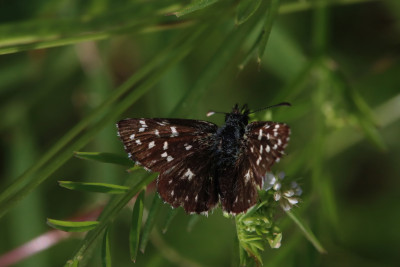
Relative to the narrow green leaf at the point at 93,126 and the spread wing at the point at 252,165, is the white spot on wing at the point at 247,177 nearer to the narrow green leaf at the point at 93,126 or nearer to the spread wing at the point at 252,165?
the spread wing at the point at 252,165

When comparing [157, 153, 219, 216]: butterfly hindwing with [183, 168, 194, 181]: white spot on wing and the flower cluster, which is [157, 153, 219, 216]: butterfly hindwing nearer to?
[183, 168, 194, 181]: white spot on wing

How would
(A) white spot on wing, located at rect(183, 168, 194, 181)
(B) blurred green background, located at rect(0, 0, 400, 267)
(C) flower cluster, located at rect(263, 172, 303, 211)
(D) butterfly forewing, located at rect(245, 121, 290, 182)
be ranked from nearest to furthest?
(D) butterfly forewing, located at rect(245, 121, 290, 182) < (C) flower cluster, located at rect(263, 172, 303, 211) < (A) white spot on wing, located at rect(183, 168, 194, 181) < (B) blurred green background, located at rect(0, 0, 400, 267)

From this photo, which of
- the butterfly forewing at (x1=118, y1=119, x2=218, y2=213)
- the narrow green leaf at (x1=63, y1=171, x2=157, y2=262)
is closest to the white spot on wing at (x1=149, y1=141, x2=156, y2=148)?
the butterfly forewing at (x1=118, y1=119, x2=218, y2=213)

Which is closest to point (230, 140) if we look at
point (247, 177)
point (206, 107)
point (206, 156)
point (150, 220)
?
point (206, 156)

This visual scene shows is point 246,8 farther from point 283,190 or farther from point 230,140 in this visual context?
point 283,190

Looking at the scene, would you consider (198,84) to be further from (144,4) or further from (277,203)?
(277,203)

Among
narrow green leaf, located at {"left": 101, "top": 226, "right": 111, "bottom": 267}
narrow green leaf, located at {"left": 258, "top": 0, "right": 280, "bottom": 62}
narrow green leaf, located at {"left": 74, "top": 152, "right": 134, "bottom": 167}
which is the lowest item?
narrow green leaf, located at {"left": 101, "top": 226, "right": 111, "bottom": 267}
